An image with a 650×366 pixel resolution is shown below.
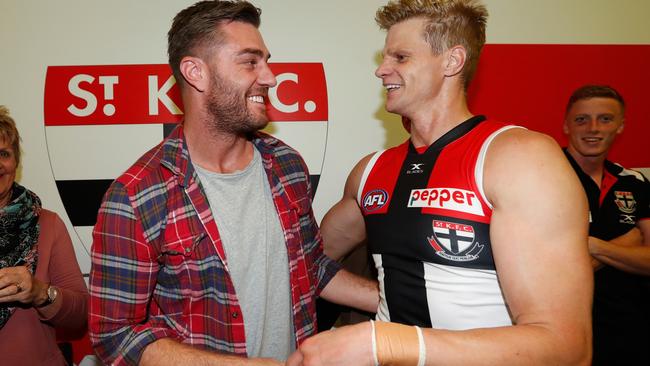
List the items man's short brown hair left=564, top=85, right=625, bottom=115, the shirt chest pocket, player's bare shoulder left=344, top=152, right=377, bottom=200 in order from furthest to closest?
man's short brown hair left=564, top=85, right=625, bottom=115, player's bare shoulder left=344, top=152, right=377, bottom=200, the shirt chest pocket

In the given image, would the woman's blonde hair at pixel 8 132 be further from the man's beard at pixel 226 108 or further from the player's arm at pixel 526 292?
the player's arm at pixel 526 292

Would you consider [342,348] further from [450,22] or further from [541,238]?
[450,22]

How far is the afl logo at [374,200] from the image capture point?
Answer: 1127mm

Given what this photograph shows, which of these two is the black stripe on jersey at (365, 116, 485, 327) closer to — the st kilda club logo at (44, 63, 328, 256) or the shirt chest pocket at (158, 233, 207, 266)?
the shirt chest pocket at (158, 233, 207, 266)

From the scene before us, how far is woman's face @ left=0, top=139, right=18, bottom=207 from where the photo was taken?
4.53ft

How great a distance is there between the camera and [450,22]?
3.68ft

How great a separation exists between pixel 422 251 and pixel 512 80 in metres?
1.12

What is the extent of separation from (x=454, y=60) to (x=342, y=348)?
72 centimetres

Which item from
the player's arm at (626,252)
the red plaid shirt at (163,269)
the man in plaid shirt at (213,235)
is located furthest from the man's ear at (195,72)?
the player's arm at (626,252)

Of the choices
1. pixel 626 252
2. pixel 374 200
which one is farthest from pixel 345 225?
pixel 626 252

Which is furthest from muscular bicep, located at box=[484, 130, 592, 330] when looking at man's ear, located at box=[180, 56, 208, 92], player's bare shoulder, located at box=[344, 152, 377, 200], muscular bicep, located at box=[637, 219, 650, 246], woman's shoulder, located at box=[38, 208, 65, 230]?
woman's shoulder, located at box=[38, 208, 65, 230]

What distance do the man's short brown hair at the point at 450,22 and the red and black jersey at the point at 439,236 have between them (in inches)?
7.3

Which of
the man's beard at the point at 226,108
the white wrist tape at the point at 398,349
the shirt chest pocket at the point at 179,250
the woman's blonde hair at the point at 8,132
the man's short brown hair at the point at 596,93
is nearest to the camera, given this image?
the white wrist tape at the point at 398,349

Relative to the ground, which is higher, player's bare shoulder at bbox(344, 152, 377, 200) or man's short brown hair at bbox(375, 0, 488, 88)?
man's short brown hair at bbox(375, 0, 488, 88)
